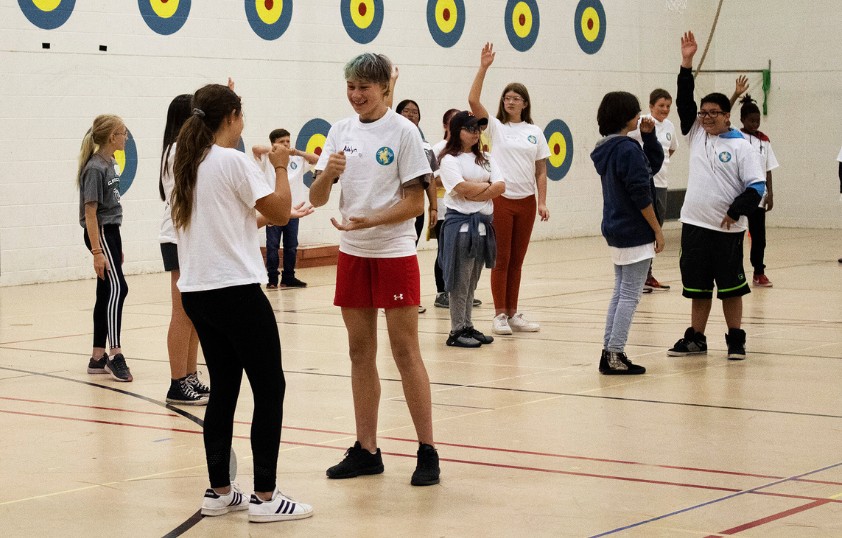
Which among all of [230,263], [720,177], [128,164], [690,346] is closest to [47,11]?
[128,164]

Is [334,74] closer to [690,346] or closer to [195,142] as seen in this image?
[690,346]

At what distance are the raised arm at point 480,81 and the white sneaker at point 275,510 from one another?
3.85 meters

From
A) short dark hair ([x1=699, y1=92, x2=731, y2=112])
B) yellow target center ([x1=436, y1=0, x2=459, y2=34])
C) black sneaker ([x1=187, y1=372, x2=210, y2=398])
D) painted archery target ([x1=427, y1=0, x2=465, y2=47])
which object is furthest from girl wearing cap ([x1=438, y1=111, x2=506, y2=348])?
yellow target center ([x1=436, y1=0, x2=459, y2=34])

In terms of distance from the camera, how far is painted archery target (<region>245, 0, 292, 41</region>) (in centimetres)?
1445

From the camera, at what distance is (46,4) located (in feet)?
41.5

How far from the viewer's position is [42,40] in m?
12.7

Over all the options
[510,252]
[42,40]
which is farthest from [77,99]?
[510,252]

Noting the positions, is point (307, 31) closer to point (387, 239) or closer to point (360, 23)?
point (360, 23)

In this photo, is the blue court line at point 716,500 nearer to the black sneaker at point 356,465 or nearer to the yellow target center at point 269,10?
the black sneaker at point 356,465

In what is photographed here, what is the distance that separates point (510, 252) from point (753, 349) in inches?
76.0

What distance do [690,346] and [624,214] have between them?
47.3 inches

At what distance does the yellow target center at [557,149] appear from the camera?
18438 millimetres

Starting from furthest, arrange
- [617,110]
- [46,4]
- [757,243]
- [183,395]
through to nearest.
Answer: [46,4] < [757,243] < [617,110] < [183,395]

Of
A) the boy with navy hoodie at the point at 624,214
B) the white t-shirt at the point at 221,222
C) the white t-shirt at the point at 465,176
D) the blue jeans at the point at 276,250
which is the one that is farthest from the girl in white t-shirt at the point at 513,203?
the white t-shirt at the point at 221,222
